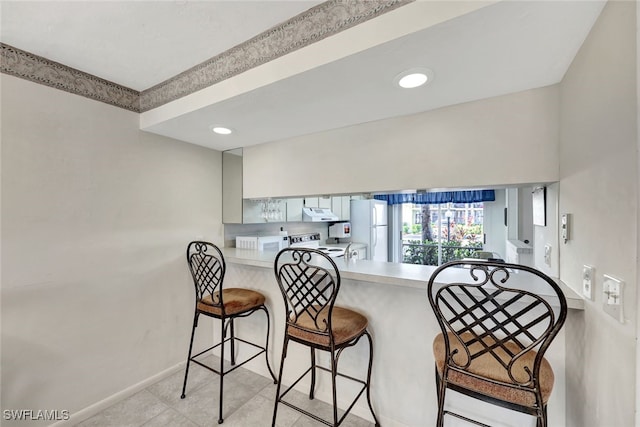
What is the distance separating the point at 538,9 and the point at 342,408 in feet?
7.73

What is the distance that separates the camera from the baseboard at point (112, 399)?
1.74m

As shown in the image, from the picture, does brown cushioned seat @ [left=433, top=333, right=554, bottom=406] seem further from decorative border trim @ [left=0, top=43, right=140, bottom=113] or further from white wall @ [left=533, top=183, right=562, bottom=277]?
decorative border trim @ [left=0, top=43, right=140, bottom=113]

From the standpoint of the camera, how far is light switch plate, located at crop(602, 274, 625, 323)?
0.80 metres

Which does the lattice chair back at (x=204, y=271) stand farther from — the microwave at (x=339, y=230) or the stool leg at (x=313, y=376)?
the microwave at (x=339, y=230)

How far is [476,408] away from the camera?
150cm

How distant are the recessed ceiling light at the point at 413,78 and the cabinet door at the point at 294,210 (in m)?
2.22

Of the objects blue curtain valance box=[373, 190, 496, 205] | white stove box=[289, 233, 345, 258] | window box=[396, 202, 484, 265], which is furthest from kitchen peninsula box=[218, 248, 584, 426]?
window box=[396, 202, 484, 265]

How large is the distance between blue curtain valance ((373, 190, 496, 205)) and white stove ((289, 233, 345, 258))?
1213 millimetres

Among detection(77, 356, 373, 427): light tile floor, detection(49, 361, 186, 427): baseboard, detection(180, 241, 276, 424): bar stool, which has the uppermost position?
detection(180, 241, 276, 424): bar stool

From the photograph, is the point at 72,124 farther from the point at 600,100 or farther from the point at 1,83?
the point at 600,100

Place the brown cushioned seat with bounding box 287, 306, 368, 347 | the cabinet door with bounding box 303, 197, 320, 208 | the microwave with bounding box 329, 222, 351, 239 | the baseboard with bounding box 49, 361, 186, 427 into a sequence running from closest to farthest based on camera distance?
the brown cushioned seat with bounding box 287, 306, 368, 347 < the baseboard with bounding box 49, 361, 186, 427 < the cabinet door with bounding box 303, 197, 320, 208 < the microwave with bounding box 329, 222, 351, 239

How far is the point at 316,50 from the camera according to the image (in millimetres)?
1229

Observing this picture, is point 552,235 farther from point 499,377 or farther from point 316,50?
point 316,50

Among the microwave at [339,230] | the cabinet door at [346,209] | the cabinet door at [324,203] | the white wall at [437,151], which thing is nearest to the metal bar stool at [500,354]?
the white wall at [437,151]
